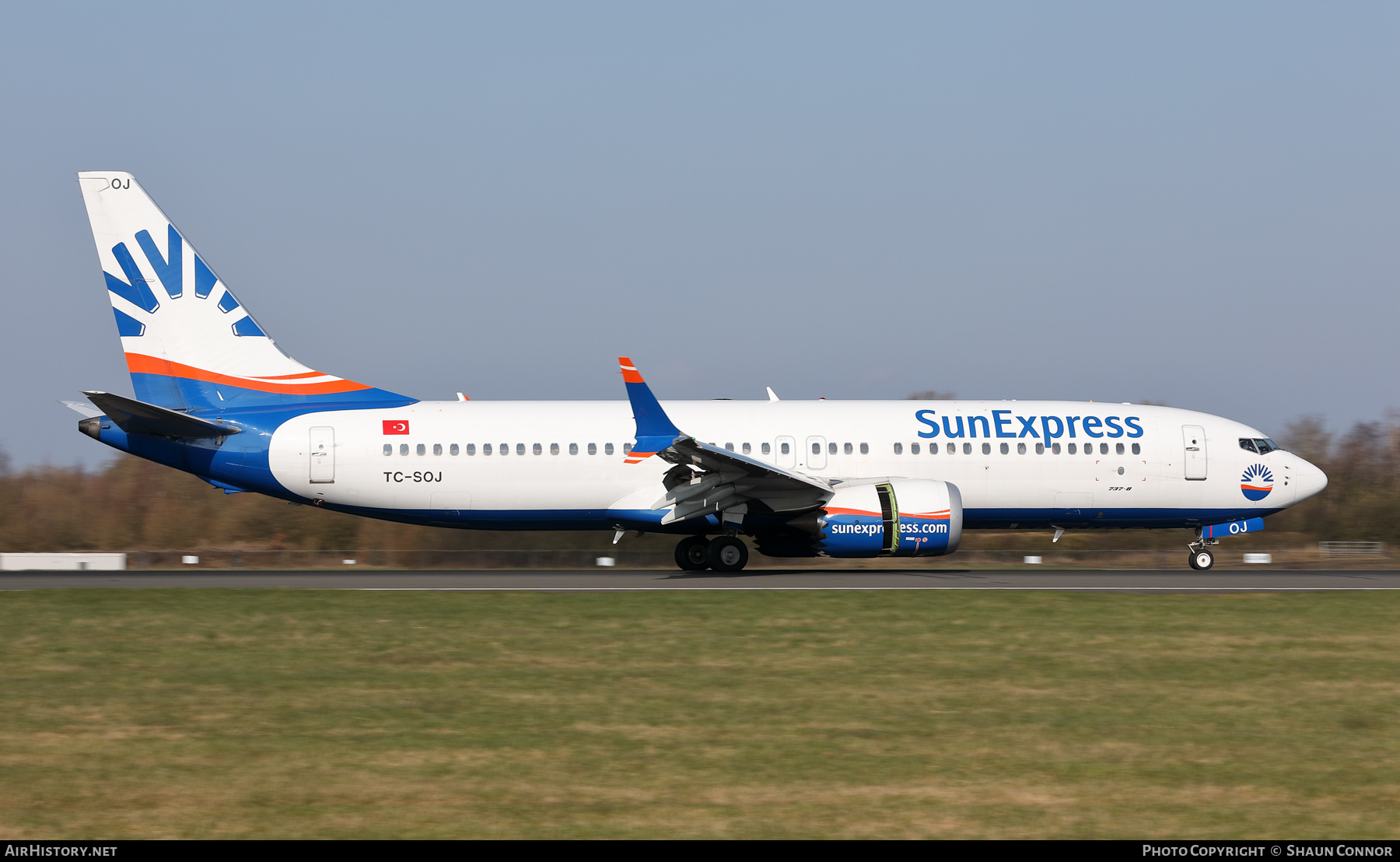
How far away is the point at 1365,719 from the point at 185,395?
965 inches

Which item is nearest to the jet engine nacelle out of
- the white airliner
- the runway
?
the runway

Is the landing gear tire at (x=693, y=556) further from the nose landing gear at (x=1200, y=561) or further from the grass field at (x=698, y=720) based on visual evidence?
the nose landing gear at (x=1200, y=561)

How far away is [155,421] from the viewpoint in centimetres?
2680

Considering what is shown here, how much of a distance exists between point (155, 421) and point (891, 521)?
15.5 m

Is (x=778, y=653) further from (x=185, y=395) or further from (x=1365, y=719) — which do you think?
(x=185, y=395)

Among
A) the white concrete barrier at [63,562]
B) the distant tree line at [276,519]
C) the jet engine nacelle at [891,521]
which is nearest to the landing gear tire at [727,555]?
the jet engine nacelle at [891,521]

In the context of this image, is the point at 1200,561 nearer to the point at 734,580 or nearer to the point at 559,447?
the point at 734,580

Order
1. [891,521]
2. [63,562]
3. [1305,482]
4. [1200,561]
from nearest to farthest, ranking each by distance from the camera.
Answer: [891,521] → [1200,561] → [1305,482] → [63,562]

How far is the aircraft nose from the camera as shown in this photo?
97.9 ft

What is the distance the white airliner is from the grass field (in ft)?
28.9

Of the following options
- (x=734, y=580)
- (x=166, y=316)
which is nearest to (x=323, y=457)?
(x=166, y=316)

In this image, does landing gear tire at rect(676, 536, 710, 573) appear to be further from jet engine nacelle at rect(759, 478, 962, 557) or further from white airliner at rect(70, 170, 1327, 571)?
jet engine nacelle at rect(759, 478, 962, 557)

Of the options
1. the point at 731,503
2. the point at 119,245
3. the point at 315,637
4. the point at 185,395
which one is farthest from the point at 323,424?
the point at 315,637

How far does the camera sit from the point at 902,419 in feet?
94.9
